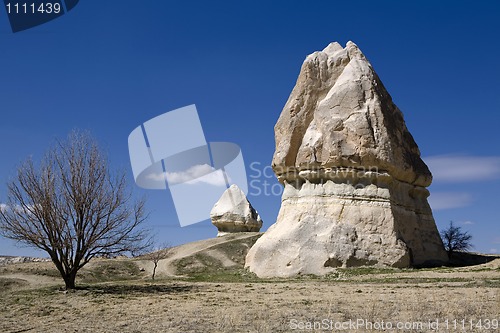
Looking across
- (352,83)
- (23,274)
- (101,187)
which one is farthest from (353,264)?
(23,274)

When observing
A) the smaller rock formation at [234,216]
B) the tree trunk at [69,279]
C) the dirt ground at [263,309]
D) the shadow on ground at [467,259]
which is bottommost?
the dirt ground at [263,309]

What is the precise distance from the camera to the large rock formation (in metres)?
24.9

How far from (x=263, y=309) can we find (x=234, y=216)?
39.4 metres

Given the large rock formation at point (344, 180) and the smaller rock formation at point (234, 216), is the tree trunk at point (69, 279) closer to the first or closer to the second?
the large rock formation at point (344, 180)

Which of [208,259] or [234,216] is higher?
[234,216]

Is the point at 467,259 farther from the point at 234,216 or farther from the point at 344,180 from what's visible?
the point at 234,216

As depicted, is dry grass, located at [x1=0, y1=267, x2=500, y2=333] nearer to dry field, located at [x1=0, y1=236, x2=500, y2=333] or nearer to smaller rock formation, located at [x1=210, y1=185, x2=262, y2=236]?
dry field, located at [x1=0, y1=236, x2=500, y2=333]

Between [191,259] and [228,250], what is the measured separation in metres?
3.49

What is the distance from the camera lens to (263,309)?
38.1 feet

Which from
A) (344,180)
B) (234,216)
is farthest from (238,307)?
(234,216)

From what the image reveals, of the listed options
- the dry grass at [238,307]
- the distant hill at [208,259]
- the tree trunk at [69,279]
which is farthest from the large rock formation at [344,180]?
the tree trunk at [69,279]

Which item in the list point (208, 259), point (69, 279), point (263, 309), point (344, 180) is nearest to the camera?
point (263, 309)

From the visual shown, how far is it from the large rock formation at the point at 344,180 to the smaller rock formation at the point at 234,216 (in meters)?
21.8

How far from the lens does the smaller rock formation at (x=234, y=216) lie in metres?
50.9
